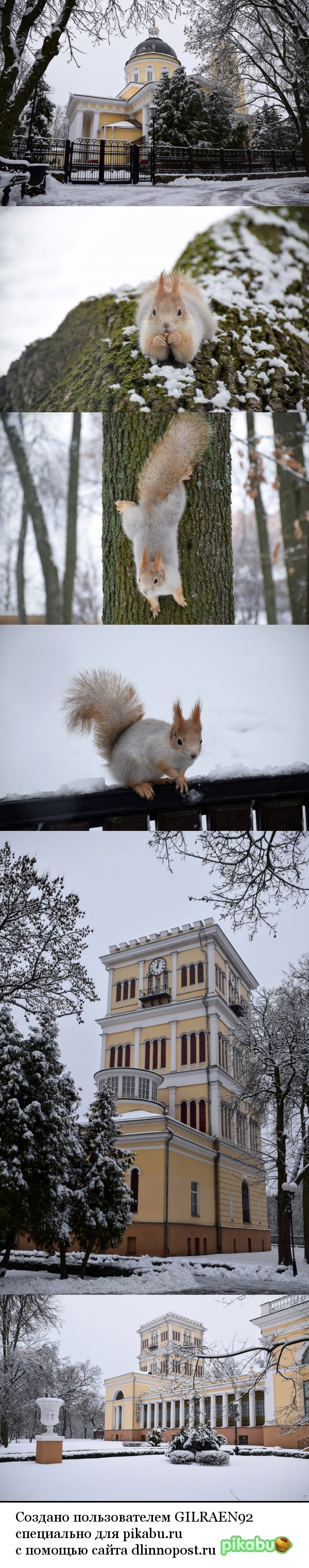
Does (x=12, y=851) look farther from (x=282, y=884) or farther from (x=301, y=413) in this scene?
(x=301, y=413)

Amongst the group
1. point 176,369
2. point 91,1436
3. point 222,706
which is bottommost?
point 91,1436

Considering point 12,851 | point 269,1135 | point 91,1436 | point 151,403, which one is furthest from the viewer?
point 151,403

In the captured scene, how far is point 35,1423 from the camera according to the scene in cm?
362

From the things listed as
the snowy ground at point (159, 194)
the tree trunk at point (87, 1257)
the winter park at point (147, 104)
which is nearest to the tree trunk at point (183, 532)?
the snowy ground at point (159, 194)

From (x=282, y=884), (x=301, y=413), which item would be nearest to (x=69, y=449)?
(x=301, y=413)

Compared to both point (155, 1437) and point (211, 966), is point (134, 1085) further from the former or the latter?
point (155, 1437)

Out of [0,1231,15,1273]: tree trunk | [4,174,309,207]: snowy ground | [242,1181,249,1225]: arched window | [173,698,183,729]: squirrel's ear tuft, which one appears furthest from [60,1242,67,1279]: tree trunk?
[4,174,309,207]: snowy ground

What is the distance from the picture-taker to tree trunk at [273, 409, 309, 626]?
4.77 m

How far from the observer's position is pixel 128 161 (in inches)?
182

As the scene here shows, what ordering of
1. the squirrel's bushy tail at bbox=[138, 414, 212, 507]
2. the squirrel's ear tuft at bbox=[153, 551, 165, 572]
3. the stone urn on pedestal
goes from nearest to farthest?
the stone urn on pedestal < the squirrel's ear tuft at bbox=[153, 551, 165, 572] < the squirrel's bushy tail at bbox=[138, 414, 212, 507]

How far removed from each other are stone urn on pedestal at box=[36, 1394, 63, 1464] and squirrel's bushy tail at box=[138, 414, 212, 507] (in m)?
3.47

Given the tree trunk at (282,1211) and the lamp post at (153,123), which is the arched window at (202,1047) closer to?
the tree trunk at (282,1211)

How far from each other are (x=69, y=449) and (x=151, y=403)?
46 cm
